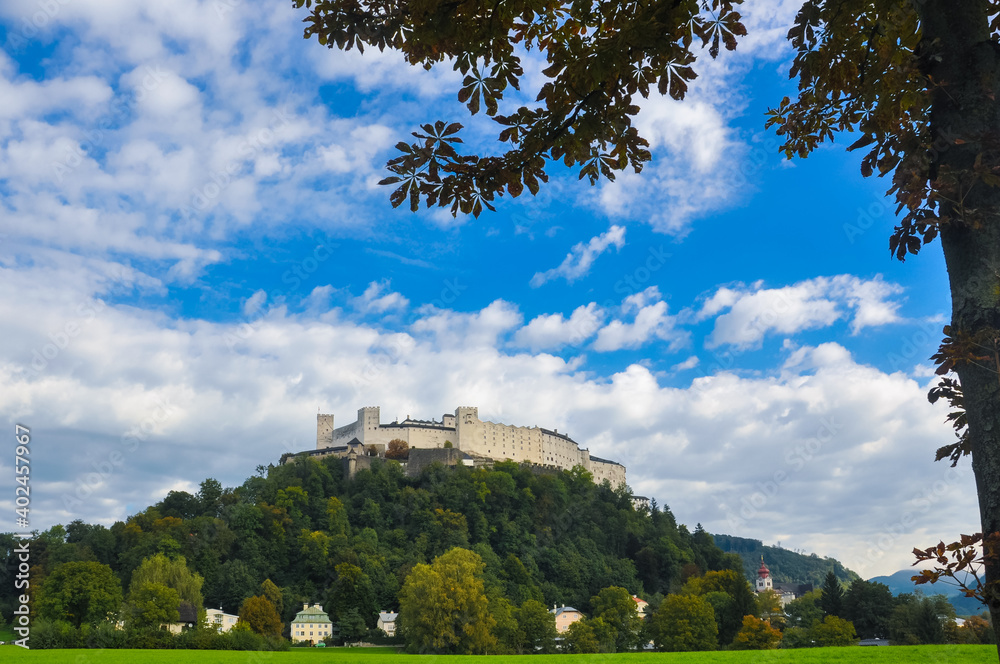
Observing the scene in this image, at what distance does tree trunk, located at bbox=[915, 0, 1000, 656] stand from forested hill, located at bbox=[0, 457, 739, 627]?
58847 millimetres

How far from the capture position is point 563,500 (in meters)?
88.9

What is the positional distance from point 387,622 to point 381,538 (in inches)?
570

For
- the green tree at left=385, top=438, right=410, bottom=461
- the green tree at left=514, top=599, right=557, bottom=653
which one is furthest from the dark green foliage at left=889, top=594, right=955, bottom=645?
the green tree at left=385, top=438, right=410, bottom=461

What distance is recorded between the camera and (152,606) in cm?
4525

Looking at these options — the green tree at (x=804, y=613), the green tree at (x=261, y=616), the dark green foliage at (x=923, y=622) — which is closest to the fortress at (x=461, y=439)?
the green tree at (x=261, y=616)

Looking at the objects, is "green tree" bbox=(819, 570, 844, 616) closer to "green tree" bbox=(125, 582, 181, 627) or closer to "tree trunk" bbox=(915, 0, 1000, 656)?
"green tree" bbox=(125, 582, 181, 627)

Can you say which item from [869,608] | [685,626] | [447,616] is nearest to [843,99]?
[447,616]

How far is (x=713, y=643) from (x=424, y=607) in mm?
18381

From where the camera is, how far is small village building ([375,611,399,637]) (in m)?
61.8

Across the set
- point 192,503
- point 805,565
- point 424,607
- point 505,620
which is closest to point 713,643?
point 505,620

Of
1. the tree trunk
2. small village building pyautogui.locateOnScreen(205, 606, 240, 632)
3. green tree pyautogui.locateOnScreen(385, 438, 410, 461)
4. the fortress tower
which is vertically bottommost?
small village building pyautogui.locateOnScreen(205, 606, 240, 632)

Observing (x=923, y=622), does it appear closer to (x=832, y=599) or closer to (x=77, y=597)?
(x=832, y=599)

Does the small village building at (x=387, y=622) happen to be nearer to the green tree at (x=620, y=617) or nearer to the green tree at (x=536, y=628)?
the green tree at (x=536, y=628)

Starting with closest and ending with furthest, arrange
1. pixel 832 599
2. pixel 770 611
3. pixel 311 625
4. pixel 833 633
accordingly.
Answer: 1. pixel 833 633
2. pixel 832 599
3. pixel 770 611
4. pixel 311 625
